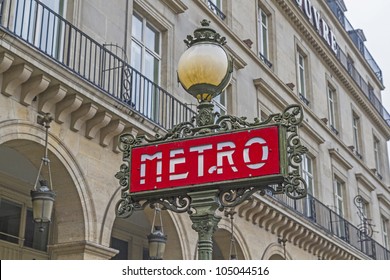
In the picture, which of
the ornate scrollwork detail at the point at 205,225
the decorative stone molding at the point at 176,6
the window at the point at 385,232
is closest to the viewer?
the ornate scrollwork detail at the point at 205,225

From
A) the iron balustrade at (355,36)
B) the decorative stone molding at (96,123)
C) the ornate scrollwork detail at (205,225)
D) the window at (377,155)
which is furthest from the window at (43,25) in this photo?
the window at (377,155)

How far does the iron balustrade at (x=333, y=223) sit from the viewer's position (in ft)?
59.3

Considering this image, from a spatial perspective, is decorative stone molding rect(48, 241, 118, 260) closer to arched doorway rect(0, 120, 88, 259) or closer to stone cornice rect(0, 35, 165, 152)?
arched doorway rect(0, 120, 88, 259)

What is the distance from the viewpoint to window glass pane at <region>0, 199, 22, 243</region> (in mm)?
12047

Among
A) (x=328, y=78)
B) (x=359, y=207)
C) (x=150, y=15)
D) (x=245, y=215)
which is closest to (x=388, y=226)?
(x=359, y=207)

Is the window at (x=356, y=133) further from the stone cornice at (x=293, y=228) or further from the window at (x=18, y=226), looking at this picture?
the window at (x=18, y=226)

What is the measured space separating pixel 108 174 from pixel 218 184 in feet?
21.2

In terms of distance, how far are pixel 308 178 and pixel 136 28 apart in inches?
371

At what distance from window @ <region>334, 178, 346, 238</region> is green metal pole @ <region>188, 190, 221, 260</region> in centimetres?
1669

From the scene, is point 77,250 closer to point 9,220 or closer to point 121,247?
point 9,220

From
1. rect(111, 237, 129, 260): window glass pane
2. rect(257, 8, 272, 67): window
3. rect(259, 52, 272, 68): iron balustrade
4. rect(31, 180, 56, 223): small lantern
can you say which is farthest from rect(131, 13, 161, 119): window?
rect(257, 8, 272, 67): window

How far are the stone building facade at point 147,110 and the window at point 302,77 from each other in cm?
7

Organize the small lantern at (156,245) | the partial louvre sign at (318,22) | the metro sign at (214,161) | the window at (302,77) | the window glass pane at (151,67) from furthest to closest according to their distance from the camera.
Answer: the partial louvre sign at (318,22), the window at (302,77), the window glass pane at (151,67), the small lantern at (156,245), the metro sign at (214,161)
